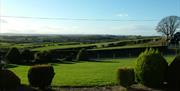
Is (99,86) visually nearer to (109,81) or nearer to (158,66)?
(109,81)

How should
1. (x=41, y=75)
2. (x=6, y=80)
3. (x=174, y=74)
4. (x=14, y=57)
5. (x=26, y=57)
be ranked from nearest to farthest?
(x=6, y=80), (x=174, y=74), (x=41, y=75), (x=14, y=57), (x=26, y=57)

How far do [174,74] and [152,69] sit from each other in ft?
3.70

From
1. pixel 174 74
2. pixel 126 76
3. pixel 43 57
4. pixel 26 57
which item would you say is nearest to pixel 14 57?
pixel 26 57

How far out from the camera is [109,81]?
61.7 feet

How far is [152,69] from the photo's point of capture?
54.3ft

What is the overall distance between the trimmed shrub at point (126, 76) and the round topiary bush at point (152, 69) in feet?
1.89

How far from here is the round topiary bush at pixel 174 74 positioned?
53.5ft

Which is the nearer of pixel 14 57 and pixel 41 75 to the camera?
pixel 41 75

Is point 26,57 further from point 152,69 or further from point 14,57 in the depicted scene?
point 152,69

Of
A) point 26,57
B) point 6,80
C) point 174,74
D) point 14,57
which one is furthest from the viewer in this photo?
point 26,57

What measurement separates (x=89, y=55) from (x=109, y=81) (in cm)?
3975

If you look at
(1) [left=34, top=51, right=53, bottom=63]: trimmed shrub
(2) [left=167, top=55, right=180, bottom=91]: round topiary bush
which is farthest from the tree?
(2) [left=167, top=55, right=180, bottom=91]: round topiary bush

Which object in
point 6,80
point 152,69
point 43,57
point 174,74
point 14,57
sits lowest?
point 43,57

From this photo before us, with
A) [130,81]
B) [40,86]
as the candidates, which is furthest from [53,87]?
[130,81]
